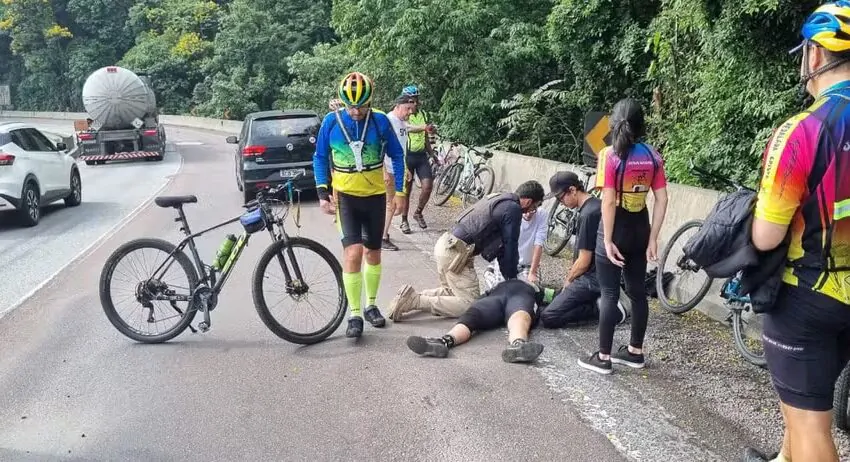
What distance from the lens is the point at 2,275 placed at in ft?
28.2

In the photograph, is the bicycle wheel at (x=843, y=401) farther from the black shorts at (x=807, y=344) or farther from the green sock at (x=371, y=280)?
the green sock at (x=371, y=280)

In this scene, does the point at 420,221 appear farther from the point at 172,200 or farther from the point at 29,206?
the point at 29,206

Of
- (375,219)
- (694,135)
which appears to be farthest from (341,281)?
(694,135)

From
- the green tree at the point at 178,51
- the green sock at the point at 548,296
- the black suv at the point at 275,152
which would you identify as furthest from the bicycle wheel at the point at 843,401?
the green tree at the point at 178,51

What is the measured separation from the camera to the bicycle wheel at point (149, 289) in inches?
226

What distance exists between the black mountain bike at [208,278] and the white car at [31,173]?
7.03 metres

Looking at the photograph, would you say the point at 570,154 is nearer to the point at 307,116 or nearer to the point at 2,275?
the point at 307,116

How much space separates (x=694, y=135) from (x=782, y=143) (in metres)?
7.34

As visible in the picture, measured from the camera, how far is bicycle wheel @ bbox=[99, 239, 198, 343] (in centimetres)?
573

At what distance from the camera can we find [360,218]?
5973mm

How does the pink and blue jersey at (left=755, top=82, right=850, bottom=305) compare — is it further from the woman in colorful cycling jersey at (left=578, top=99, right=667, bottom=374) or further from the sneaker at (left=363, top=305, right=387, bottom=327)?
the sneaker at (left=363, top=305, right=387, bottom=327)

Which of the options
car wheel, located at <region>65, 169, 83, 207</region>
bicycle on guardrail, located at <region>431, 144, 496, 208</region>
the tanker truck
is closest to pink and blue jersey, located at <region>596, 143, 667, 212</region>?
bicycle on guardrail, located at <region>431, 144, 496, 208</region>

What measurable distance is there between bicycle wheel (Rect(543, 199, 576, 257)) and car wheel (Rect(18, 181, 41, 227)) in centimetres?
816

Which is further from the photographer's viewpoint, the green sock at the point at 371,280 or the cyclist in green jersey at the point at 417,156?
the cyclist in green jersey at the point at 417,156
